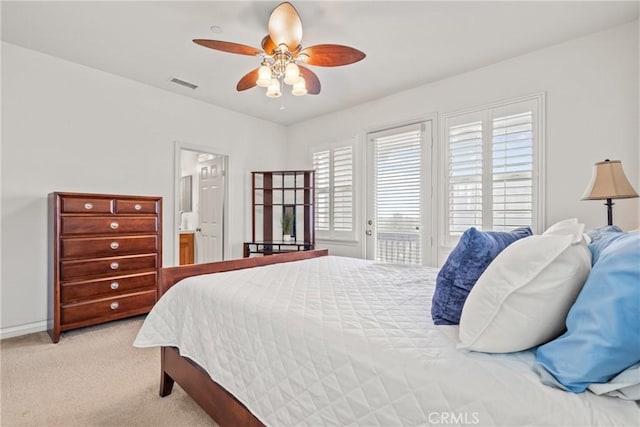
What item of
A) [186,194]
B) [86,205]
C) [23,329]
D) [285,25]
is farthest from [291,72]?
[186,194]

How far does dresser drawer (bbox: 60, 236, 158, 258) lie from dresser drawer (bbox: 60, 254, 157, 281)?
0.18 ft

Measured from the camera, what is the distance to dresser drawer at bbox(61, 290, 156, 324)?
2.80 meters

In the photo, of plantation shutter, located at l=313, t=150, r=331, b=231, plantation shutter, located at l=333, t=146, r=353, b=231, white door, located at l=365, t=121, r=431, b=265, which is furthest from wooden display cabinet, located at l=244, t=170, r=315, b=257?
white door, located at l=365, t=121, r=431, b=265

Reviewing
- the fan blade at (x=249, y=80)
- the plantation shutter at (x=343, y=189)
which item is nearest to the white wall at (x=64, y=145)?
the fan blade at (x=249, y=80)

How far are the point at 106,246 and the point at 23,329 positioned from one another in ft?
3.40

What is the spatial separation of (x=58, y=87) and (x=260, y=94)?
2060 mm

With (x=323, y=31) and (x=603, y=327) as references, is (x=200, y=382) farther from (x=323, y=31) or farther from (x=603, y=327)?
(x=323, y=31)

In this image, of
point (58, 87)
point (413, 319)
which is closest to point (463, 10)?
point (413, 319)

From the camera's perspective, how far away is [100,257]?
2.98 metres

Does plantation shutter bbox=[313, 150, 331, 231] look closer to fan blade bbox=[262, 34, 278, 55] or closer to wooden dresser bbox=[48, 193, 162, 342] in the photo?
wooden dresser bbox=[48, 193, 162, 342]

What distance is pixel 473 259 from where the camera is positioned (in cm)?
117

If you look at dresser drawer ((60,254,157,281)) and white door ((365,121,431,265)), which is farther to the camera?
white door ((365,121,431,265))

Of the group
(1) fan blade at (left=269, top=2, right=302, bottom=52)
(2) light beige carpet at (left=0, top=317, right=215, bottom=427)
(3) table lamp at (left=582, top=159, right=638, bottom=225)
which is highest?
(1) fan blade at (left=269, top=2, right=302, bottom=52)

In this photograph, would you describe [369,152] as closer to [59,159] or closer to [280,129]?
[280,129]
